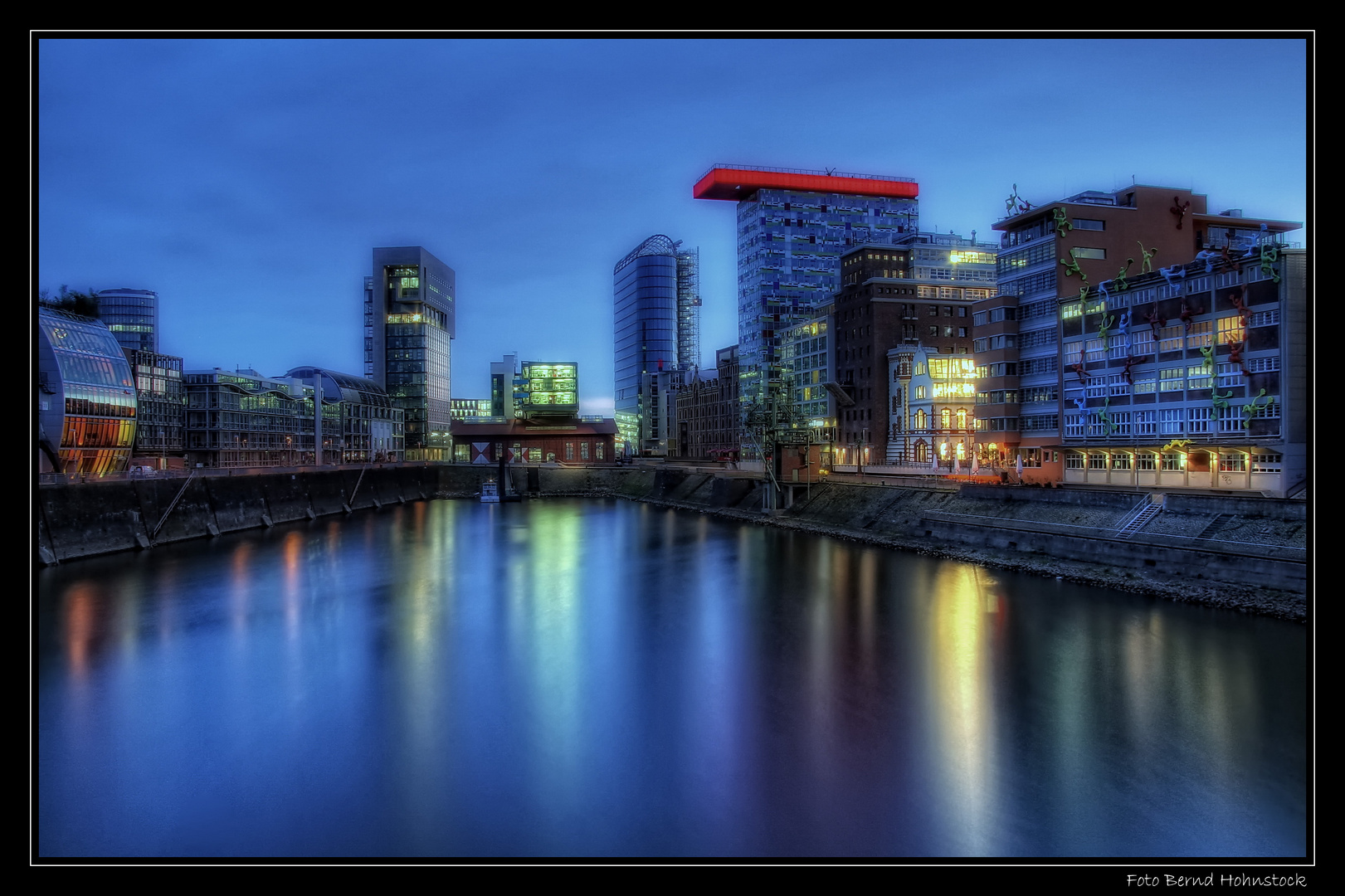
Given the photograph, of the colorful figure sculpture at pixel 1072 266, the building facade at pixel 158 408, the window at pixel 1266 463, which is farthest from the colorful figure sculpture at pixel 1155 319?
the building facade at pixel 158 408

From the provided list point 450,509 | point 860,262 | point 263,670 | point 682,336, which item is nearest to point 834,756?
point 263,670

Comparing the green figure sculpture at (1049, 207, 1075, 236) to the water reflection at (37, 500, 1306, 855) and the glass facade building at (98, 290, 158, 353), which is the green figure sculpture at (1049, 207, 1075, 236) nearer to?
the water reflection at (37, 500, 1306, 855)

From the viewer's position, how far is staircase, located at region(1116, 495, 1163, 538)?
36.3 m

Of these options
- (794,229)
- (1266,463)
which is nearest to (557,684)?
(1266,463)

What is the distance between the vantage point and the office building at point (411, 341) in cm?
13838

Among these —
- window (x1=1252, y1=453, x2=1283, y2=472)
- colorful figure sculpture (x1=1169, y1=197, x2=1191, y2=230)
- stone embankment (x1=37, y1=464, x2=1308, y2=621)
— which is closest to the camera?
stone embankment (x1=37, y1=464, x2=1308, y2=621)

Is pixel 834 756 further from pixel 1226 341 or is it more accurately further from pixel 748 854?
pixel 1226 341

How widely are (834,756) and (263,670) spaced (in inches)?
755

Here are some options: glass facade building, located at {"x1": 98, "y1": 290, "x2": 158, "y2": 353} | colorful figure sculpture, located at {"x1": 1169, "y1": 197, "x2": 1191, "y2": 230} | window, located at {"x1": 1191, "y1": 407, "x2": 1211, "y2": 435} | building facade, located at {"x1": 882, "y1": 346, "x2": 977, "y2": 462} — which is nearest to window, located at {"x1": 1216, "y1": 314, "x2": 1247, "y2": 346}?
window, located at {"x1": 1191, "y1": 407, "x2": 1211, "y2": 435}

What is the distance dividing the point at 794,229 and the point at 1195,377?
313ft

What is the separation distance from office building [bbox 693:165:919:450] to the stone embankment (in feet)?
167

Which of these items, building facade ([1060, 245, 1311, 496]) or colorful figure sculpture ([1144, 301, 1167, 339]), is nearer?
building facade ([1060, 245, 1311, 496])

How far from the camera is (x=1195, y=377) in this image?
4041cm

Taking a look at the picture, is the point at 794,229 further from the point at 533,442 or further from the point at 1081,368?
the point at 1081,368
